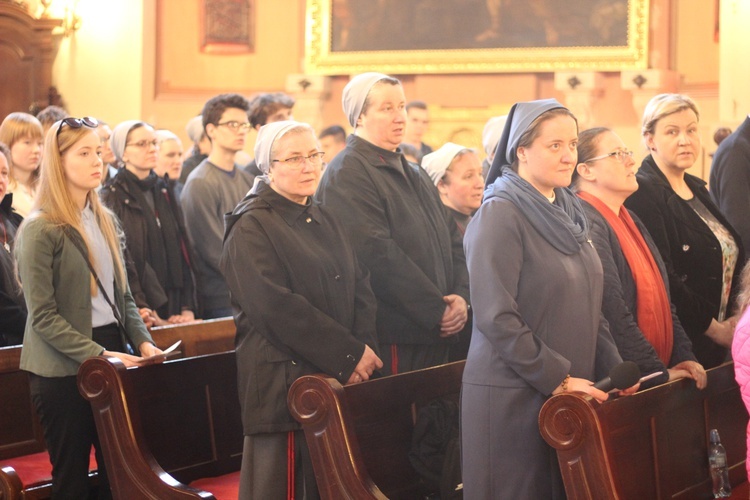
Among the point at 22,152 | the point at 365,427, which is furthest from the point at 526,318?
the point at 22,152

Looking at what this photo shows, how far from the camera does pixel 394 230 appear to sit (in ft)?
13.3

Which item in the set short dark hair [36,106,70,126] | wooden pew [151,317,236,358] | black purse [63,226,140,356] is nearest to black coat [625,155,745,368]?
wooden pew [151,317,236,358]

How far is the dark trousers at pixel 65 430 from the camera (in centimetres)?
364

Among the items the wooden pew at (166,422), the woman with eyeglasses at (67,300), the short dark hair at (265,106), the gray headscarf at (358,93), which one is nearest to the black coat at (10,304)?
the woman with eyeglasses at (67,300)

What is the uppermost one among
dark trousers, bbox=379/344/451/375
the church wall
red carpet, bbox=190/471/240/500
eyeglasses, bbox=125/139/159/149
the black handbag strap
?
the church wall

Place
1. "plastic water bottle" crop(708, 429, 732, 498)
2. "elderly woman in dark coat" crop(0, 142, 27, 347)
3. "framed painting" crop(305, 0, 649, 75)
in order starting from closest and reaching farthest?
"plastic water bottle" crop(708, 429, 732, 498) → "elderly woman in dark coat" crop(0, 142, 27, 347) → "framed painting" crop(305, 0, 649, 75)

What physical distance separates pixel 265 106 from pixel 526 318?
10.5 feet

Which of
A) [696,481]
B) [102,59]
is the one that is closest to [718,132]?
[696,481]

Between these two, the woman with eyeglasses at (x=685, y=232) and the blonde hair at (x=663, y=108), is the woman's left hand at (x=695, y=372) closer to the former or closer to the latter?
the woman with eyeglasses at (x=685, y=232)

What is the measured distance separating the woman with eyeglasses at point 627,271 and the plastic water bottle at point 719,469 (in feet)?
0.72

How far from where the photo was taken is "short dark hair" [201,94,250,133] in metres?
5.60

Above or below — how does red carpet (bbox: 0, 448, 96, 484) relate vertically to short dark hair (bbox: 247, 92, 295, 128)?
below

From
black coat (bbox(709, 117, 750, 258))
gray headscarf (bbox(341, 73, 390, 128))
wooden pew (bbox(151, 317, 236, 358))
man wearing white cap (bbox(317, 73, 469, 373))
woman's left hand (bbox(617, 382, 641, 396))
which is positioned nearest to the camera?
woman's left hand (bbox(617, 382, 641, 396))

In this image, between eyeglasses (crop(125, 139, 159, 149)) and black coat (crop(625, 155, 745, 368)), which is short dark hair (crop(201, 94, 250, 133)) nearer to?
eyeglasses (crop(125, 139, 159, 149))
